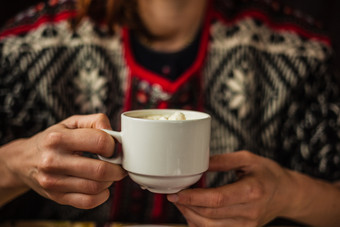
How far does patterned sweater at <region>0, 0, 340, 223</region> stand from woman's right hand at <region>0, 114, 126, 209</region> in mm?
401

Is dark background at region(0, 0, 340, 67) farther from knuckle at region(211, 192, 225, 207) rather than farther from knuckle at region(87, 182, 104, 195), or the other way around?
knuckle at region(87, 182, 104, 195)

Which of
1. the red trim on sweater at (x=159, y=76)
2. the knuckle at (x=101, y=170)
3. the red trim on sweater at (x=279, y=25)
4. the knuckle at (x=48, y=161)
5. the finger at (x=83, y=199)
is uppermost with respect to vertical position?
the red trim on sweater at (x=279, y=25)

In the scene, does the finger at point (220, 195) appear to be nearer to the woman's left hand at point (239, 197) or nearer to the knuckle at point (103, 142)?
the woman's left hand at point (239, 197)

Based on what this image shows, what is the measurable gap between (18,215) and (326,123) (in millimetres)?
1058

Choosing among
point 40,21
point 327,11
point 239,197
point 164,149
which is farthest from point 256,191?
point 327,11

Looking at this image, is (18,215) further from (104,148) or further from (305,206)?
(305,206)

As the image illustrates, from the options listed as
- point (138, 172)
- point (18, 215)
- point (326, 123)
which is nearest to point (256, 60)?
point (326, 123)

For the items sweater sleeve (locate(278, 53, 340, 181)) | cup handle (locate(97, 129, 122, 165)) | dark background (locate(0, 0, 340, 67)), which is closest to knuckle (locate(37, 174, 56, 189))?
cup handle (locate(97, 129, 122, 165))

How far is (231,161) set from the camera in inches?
25.4

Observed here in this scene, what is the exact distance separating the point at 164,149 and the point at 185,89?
0.55 metres

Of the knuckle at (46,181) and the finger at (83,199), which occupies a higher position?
the knuckle at (46,181)

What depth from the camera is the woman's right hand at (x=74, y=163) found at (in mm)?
528

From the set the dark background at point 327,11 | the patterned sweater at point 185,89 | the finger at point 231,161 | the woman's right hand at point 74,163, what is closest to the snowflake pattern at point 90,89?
the patterned sweater at point 185,89

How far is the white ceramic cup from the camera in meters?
0.48
